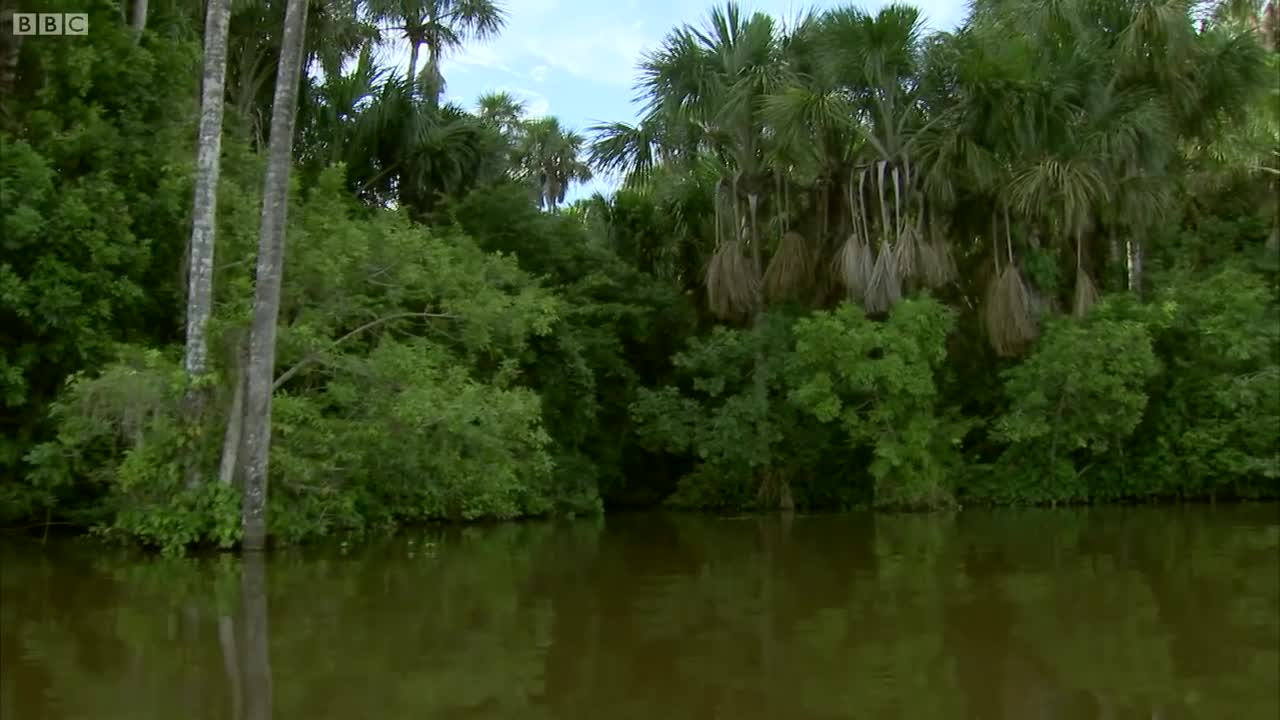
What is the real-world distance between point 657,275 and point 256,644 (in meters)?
16.5

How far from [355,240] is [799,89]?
7.36 m

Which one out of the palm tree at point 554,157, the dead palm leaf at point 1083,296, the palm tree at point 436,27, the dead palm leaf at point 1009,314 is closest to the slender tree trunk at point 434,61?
the palm tree at point 436,27

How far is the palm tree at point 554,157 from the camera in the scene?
133ft

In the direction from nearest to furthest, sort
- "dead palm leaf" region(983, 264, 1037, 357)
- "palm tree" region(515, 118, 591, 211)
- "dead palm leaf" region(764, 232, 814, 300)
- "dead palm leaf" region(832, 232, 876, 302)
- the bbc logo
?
the bbc logo → "dead palm leaf" region(832, 232, 876, 302) → "dead palm leaf" region(983, 264, 1037, 357) → "dead palm leaf" region(764, 232, 814, 300) → "palm tree" region(515, 118, 591, 211)

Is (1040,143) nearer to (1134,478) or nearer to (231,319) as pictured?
(1134,478)

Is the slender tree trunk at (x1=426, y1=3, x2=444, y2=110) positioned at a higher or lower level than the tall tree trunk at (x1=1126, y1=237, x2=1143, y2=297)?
higher

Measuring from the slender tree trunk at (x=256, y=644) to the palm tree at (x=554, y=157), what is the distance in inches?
1160

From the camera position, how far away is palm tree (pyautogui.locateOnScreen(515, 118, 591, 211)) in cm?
4050

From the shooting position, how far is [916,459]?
1923cm

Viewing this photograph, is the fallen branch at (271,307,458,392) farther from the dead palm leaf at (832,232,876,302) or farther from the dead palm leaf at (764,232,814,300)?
the dead palm leaf at (832,232,876,302)

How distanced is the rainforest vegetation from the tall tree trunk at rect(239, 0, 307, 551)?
0.04 m

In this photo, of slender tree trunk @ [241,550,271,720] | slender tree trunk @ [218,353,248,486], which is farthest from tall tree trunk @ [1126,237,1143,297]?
slender tree trunk @ [241,550,271,720]

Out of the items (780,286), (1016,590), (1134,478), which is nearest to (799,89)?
(780,286)

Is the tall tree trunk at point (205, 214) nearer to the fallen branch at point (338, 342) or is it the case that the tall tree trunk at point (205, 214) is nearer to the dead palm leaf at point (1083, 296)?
the fallen branch at point (338, 342)
